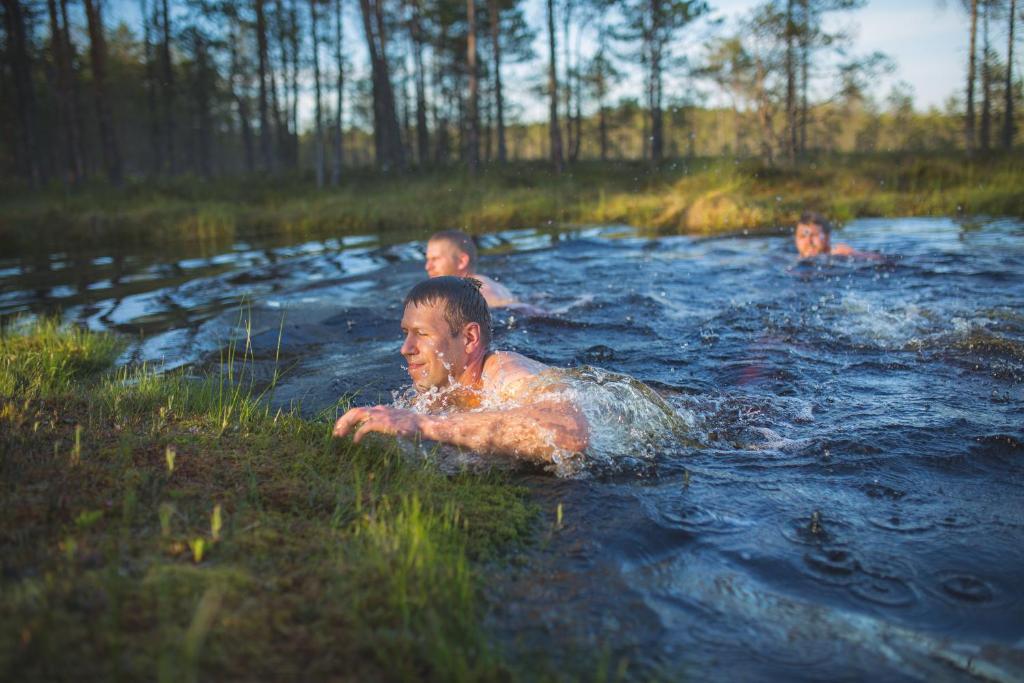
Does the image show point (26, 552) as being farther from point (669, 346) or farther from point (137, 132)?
point (137, 132)

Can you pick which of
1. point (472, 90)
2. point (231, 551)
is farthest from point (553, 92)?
point (231, 551)

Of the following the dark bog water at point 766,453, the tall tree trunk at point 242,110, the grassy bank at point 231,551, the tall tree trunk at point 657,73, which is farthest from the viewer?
the tall tree trunk at point 242,110

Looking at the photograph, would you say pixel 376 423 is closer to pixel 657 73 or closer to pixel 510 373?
pixel 510 373

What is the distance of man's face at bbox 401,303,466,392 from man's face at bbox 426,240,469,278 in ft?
11.4

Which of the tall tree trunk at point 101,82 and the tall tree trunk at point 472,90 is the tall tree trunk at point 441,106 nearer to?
the tall tree trunk at point 472,90

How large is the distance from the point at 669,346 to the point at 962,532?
360cm

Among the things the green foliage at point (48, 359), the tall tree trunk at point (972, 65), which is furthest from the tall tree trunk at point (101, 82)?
the tall tree trunk at point (972, 65)

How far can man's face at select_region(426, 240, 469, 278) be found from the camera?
7.23m

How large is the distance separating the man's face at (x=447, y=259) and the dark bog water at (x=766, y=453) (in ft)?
2.33

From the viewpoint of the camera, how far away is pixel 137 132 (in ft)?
214

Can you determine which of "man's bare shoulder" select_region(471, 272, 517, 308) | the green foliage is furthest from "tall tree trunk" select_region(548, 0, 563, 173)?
the green foliage

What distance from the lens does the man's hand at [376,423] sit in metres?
3.18

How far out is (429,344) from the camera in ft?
12.3

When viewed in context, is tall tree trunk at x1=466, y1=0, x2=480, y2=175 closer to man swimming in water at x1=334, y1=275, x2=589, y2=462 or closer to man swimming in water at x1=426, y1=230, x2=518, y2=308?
man swimming in water at x1=426, y1=230, x2=518, y2=308
